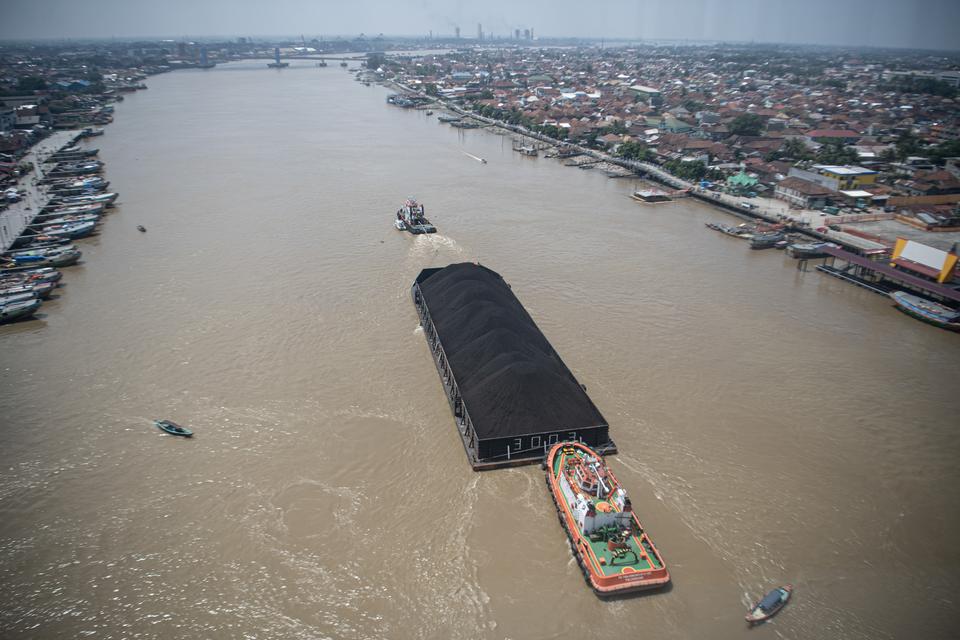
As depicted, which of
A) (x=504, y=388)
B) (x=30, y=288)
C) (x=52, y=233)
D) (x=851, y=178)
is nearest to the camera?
(x=504, y=388)

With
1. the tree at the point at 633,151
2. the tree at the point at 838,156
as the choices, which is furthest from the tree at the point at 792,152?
the tree at the point at 633,151

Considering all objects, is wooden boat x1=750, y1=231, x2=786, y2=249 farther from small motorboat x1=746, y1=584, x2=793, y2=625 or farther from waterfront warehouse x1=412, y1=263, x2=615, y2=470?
small motorboat x1=746, y1=584, x2=793, y2=625

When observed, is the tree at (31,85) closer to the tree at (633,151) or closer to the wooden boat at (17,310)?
the wooden boat at (17,310)

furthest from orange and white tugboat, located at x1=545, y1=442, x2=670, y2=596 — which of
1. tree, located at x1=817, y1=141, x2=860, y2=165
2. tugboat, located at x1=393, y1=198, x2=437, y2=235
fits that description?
tree, located at x1=817, y1=141, x2=860, y2=165

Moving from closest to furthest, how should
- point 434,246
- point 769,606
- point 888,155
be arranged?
point 769,606 < point 434,246 < point 888,155

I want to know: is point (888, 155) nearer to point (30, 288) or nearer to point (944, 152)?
point (944, 152)

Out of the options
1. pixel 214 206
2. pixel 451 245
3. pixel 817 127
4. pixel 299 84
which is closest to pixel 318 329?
pixel 451 245

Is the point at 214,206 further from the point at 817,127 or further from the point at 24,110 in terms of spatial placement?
the point at 817,127

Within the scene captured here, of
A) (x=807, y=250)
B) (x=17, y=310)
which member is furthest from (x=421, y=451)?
(x=807, y=250)
